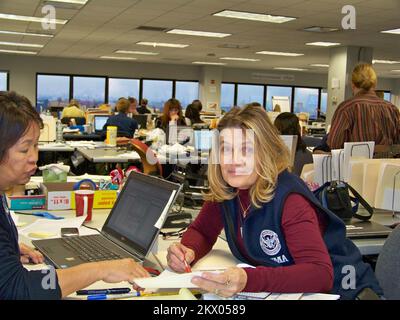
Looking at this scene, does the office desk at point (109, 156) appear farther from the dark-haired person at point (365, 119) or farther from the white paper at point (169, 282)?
the white paper at point (169, 282)

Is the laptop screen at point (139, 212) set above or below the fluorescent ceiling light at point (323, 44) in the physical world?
below

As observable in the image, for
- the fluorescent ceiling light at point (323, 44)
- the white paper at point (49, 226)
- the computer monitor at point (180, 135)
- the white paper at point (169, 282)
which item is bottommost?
the white paper at point (49, 226)

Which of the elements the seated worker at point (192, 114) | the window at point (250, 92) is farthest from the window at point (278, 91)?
the seated worker at point (192, 114)

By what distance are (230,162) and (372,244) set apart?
0.95 metres

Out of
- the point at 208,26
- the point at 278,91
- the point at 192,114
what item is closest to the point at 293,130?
the point at 192,114

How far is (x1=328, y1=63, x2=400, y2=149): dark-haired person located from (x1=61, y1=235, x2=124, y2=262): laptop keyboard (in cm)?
234

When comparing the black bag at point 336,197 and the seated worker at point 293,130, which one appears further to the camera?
the seated worker at point 293,130

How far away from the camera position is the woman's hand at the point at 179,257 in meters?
1.70

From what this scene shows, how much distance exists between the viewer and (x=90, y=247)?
1.92 metres

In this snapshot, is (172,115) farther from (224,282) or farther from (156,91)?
(156,91)

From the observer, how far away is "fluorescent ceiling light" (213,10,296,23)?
720cm

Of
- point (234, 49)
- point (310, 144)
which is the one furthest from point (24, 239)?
Answer: point (234, 49)

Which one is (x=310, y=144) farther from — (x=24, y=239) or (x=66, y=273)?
(x=66, y=273)

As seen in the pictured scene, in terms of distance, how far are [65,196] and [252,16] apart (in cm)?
557
